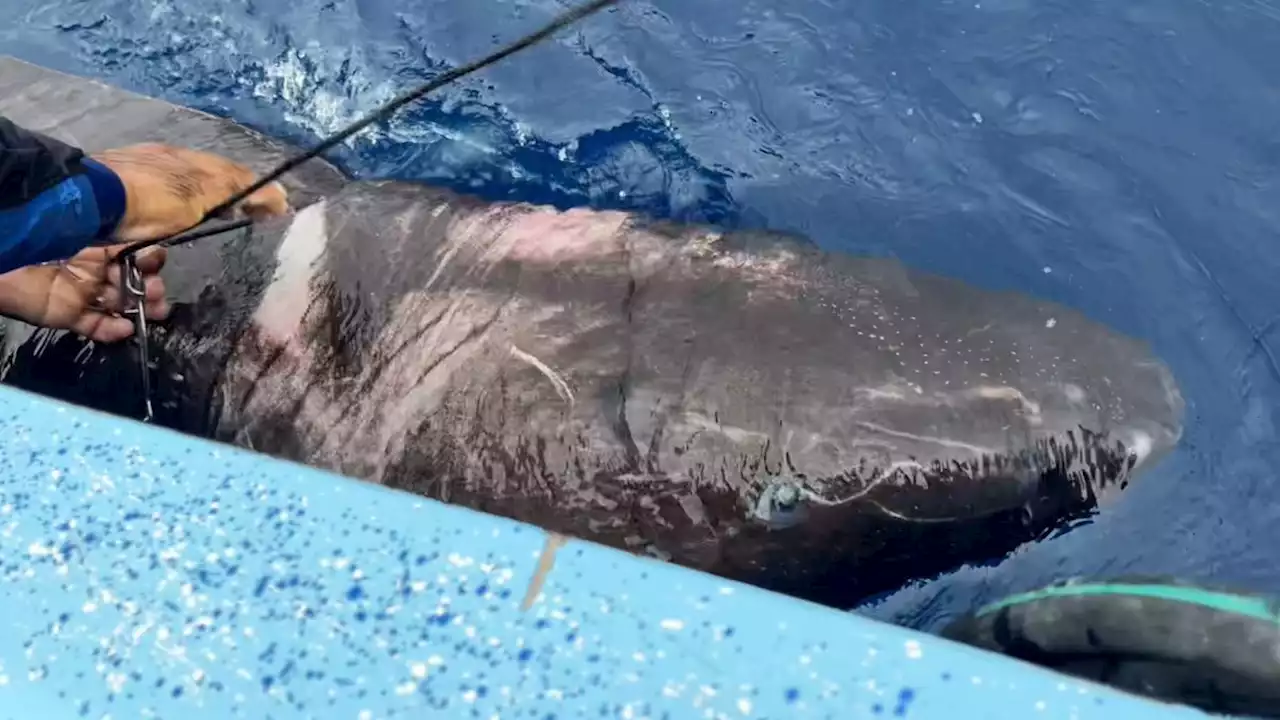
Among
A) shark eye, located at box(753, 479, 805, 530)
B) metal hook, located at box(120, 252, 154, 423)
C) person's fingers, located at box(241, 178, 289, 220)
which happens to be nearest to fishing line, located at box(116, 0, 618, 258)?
metal hook, located at box(120, 252, 154, 423)

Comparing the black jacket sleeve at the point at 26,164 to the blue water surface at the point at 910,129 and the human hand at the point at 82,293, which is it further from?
the blue water surface at the point at 910,129

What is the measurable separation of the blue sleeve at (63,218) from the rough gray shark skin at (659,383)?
578mm

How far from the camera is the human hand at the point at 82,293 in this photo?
10.1 ft

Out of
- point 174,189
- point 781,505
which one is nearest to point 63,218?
point 174,189

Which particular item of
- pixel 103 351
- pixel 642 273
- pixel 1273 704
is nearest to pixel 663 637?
pixel 1273 704

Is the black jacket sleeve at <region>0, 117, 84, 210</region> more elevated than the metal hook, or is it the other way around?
the black jacket sleeve at <region>0, 117, 84, 210</region>

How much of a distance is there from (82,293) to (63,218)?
0.57m

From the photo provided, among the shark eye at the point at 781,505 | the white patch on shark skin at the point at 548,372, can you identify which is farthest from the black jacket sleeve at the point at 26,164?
the shark eye at the point at 781,505

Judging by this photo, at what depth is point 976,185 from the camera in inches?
164

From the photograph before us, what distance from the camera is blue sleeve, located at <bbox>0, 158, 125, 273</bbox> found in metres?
2.60

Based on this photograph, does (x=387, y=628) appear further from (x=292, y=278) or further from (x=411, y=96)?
(x=292, y=278)

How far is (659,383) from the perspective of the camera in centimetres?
288

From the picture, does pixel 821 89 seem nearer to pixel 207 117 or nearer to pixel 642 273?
pixel 642 273

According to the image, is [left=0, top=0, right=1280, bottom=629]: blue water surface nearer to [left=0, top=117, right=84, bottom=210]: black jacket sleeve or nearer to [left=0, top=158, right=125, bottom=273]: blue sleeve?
[left=0, top=158, right=125, bottom=273]: blue sleeve
